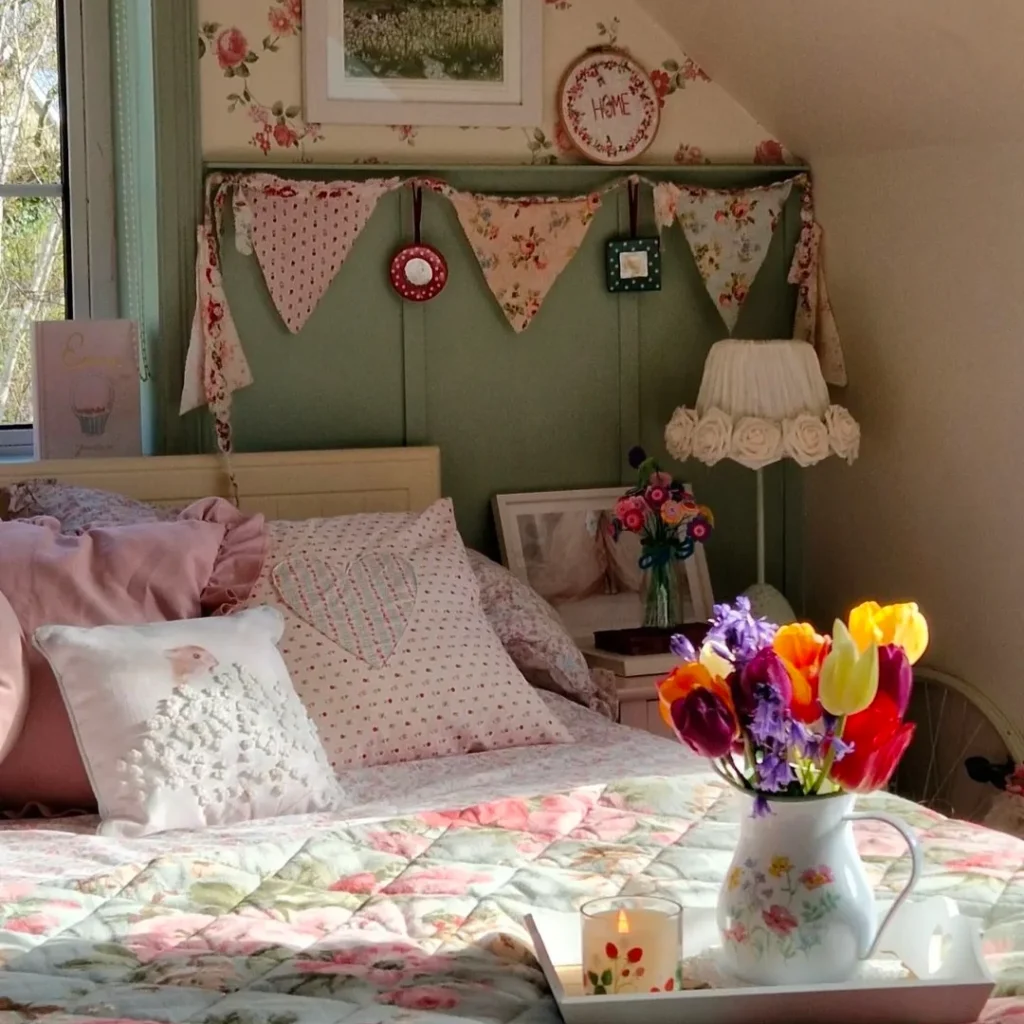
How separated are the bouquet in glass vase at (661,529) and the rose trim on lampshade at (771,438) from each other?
0.38 ft

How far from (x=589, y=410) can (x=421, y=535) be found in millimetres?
749

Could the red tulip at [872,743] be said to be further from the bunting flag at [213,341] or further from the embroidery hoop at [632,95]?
the embroidery hoop at [632,95]

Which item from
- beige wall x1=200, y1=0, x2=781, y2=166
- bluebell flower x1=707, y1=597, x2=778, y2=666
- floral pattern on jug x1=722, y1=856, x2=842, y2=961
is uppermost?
beige wall x1=200, y1=0, x2=781, y2=166

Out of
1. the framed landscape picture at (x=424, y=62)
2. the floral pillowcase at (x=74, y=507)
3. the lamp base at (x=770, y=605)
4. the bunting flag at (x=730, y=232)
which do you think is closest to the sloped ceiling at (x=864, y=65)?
the bunting flag at (x=730, y=232)

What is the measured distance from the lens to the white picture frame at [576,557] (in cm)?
348

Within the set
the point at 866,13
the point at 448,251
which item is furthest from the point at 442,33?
the point at 866,13

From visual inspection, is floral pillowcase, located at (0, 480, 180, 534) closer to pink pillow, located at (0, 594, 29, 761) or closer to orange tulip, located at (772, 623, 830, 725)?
pink pillow, located at (0, 594, 29, 761)

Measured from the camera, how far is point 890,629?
5.09 feet

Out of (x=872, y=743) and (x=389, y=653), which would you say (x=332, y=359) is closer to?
(x=389, y=653)

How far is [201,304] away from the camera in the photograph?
322 centimetres

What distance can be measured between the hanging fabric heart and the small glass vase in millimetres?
714

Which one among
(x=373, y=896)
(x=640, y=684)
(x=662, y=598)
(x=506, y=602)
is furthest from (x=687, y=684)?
(x=662, y=598)

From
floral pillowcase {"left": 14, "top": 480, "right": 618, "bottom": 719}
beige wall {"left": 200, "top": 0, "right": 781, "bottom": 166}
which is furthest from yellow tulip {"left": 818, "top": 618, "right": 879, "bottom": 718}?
beige wall {"left": 200, "top": 0, "right": 781, "bottom": 166}

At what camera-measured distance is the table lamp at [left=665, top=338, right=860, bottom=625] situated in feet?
10.8
